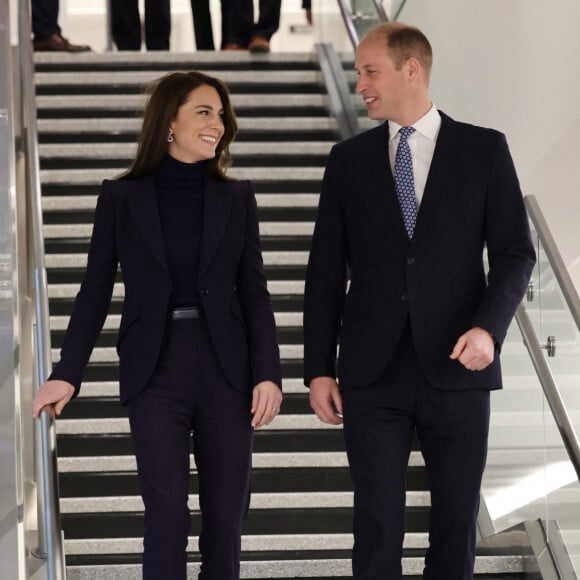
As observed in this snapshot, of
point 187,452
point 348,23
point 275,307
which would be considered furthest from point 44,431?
point 348,23

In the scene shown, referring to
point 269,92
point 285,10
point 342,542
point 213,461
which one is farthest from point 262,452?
point 285,10

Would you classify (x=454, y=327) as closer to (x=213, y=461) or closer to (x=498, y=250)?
(x=498, y=250)

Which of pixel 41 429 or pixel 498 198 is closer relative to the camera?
pixel 498 198

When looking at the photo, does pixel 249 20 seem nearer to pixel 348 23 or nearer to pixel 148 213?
pixel 348 23

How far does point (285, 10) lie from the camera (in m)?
15.8

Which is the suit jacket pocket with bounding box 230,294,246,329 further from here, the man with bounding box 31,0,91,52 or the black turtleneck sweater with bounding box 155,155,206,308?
the man with bounding box 31,0,91,52

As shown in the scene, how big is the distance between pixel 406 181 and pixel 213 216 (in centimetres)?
54

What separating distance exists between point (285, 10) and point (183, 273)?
41.7ft

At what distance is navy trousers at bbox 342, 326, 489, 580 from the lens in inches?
132

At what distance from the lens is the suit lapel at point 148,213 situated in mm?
3570

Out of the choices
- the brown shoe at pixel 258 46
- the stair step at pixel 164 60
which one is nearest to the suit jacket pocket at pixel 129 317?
the stair step at pixel 164 60

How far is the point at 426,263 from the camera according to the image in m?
3.43

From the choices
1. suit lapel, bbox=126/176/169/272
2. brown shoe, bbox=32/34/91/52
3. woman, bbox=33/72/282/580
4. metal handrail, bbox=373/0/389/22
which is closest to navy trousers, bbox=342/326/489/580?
woman, bbox=33/72/282/580

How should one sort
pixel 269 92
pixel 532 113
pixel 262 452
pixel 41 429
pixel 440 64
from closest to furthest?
pixel 41 429, pixel 262 452, pixel 532 113, pixel 440 64, pixel 269 92
